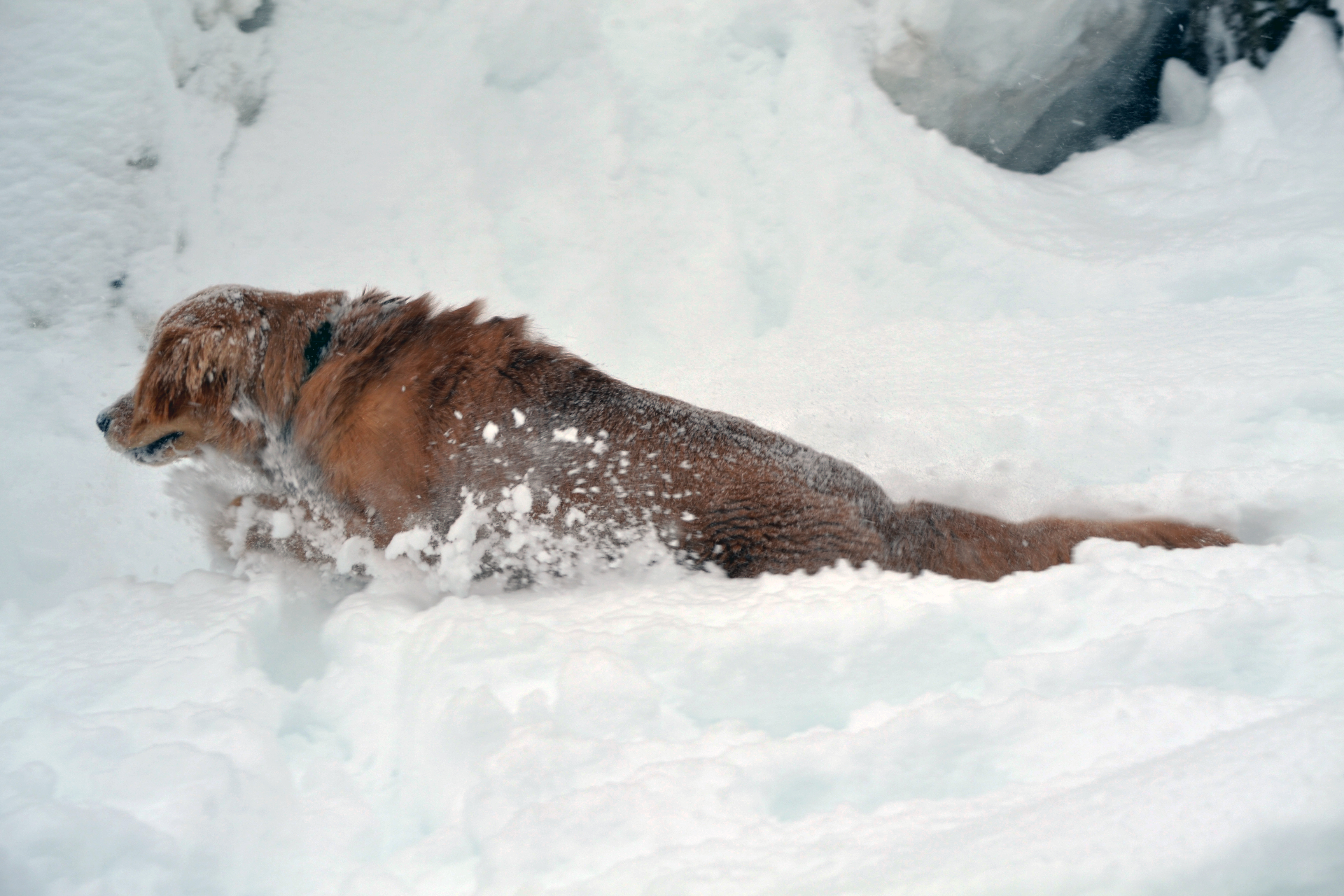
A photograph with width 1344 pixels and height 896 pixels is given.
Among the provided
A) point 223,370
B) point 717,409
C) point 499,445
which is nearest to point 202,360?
point 223,370

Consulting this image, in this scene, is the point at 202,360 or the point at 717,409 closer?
the point at 202,360

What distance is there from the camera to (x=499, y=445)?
2.83 metres

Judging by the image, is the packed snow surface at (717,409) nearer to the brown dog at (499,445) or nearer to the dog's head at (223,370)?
the brown dog at (499,445)

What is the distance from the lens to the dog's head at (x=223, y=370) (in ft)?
9.63

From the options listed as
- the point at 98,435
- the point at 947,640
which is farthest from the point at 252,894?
the point at 98,435

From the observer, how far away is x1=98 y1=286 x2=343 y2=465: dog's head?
294 cm

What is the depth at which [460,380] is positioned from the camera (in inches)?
115

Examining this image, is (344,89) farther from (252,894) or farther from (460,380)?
(252,894)

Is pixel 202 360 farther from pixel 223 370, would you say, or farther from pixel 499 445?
pixel 499 445

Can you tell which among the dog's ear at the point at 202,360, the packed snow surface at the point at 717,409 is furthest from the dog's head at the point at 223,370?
the packed snow surface at the point at 717,409

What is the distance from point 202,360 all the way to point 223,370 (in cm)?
8

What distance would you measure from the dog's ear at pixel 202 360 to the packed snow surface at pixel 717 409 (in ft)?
1.98

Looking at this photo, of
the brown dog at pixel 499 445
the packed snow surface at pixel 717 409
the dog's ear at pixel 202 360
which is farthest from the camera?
the dog's ear at pixel 202 360

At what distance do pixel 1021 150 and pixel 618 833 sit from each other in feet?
17.4
